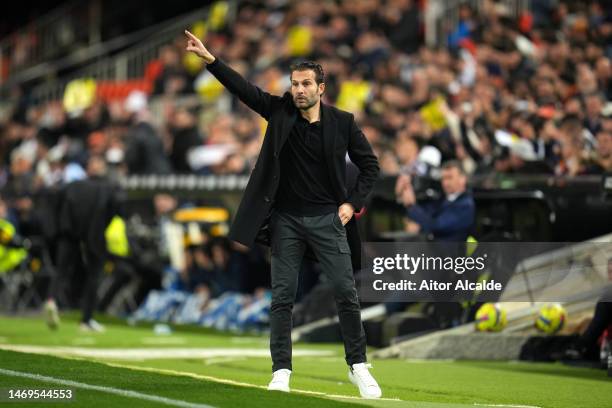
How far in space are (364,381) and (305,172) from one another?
150 cm

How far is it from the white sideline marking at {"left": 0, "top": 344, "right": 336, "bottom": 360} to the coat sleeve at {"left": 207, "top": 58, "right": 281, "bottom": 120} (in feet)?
16.3

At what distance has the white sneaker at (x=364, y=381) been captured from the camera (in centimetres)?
990

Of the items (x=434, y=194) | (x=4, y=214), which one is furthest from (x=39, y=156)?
(x=434, y=194)

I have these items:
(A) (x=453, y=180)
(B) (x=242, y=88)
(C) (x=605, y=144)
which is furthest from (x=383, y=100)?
(B) (x=242, y=88)

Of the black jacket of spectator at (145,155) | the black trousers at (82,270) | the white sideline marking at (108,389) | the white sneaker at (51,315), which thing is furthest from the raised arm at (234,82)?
the black jacket of spectator at (145,155)

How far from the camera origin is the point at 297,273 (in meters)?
9.92

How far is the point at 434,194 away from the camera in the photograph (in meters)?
16.0

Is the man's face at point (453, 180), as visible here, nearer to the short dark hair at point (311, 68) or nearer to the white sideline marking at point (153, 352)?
the white sideline marking at point (153, 352)

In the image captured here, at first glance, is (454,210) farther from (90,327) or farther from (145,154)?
(145,154)

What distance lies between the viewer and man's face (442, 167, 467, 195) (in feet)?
48.9

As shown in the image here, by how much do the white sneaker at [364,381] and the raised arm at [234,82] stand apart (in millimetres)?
1842

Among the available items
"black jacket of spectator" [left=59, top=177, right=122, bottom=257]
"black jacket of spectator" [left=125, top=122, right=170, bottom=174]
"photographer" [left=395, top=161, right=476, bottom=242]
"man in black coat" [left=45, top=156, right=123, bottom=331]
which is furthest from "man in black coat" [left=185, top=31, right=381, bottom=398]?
"black jacket of spectator" [left=125, top=122, right=170, bottom=174]

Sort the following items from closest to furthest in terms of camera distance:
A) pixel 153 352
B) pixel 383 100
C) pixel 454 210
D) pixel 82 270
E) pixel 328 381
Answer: pixel 328 381 < pixel 454 210 < pixel 153 352 < pixel 383 100 < pixel 82 270

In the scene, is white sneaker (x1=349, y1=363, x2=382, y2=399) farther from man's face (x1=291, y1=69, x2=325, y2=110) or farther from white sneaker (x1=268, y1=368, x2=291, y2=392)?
man's face (x1=291, y1=69, x2=325, y2=110)
